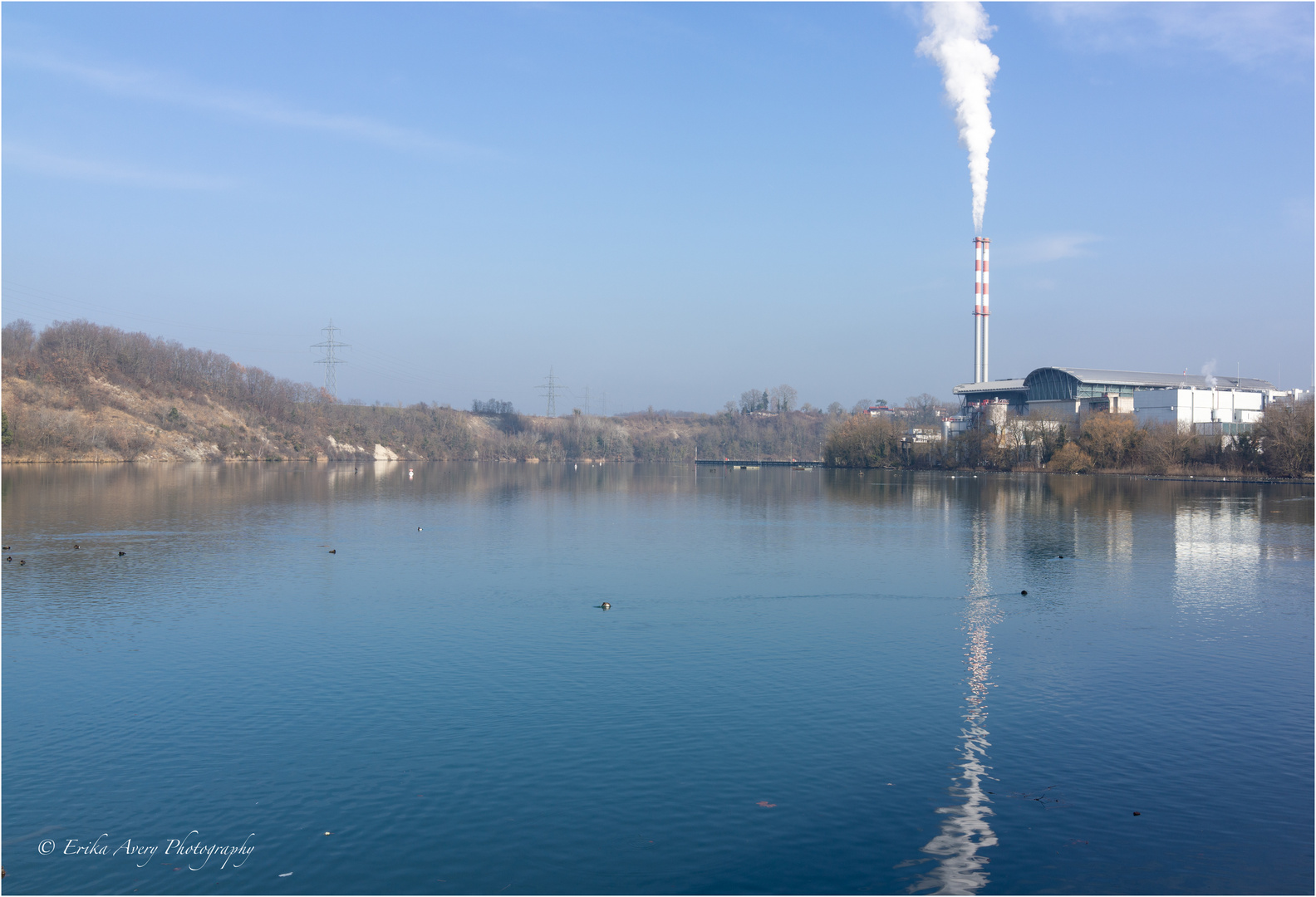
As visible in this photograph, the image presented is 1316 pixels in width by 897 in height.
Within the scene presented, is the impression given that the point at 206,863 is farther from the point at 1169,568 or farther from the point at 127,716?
the point at 1169,568

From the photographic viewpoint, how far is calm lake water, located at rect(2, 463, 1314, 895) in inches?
450

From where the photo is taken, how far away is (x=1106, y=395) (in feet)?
479

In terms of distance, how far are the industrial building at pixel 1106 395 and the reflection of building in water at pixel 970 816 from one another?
119911 millimetres

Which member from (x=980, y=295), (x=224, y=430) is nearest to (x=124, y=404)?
(x=224, y=430)

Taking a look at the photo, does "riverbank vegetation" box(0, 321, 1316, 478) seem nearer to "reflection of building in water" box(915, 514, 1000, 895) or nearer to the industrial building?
the industrial building

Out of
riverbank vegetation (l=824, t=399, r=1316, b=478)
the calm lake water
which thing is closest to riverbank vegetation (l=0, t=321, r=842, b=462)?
the calm lake water

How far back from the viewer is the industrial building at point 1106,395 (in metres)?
128

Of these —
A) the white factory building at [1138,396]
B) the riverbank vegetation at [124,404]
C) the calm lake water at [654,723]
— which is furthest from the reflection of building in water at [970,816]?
the riverbank vegetation at [124,404]

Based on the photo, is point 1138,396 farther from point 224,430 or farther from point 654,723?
point 224,430

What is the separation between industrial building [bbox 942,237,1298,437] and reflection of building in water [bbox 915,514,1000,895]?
4721 inches

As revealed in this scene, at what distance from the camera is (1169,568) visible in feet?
121

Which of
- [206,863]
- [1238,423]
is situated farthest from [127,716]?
[1238,423]

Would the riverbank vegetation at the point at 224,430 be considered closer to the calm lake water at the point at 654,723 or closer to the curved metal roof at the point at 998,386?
the curved metal roof at the point at 998,386

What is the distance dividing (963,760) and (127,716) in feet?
49.7
